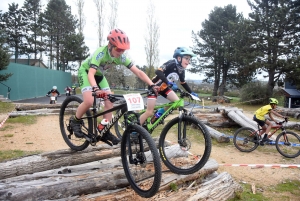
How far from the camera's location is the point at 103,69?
470 centimetres

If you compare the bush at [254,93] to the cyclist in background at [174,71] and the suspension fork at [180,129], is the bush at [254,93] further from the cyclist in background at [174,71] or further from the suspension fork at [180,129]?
the suspension fork at [180,129]

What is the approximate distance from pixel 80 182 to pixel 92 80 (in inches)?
62.9

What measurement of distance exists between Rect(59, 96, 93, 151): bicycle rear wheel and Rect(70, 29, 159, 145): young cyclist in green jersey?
0.58 feet

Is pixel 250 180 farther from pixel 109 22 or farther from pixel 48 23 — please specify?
pixel 48 23

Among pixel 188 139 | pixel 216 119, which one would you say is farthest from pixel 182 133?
pixel 216 119

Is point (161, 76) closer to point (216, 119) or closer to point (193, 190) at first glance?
point (193, 190)

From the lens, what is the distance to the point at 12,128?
11656 mm

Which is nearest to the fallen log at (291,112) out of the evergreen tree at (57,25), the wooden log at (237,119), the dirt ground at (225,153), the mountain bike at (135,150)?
the wooden log at (237,119)

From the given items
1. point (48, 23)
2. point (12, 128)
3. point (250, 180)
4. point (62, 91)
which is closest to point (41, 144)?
point (12, 128)

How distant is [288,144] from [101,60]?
8.16 m

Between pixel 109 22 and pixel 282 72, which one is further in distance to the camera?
pixel 109 22

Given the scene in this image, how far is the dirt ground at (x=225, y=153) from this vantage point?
7146mm

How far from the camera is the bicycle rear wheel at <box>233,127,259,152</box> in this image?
33.3 feet

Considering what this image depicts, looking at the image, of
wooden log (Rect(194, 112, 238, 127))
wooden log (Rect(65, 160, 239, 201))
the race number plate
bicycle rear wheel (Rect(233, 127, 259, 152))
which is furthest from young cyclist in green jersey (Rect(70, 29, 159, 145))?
wooden log (Rect(194, 112, 238, 127))
